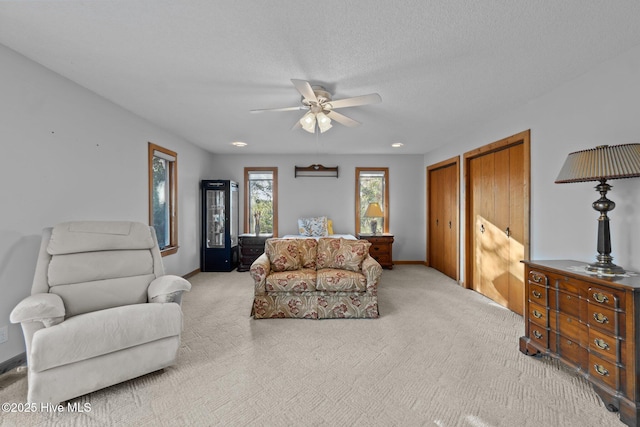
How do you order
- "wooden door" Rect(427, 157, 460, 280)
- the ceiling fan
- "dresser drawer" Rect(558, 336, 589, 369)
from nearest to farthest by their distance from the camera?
"dresser drawer" Rect(558, 336, 589, 369) → the ceiling fan → "wooden door" Rect(427, 157, 460, 280)

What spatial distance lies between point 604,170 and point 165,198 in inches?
196

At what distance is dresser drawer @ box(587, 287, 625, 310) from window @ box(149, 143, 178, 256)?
459 cm

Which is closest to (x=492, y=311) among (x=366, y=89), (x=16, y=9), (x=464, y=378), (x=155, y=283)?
(x=464, y=378)

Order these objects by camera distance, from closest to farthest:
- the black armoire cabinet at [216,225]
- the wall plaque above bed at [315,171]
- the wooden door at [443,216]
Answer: the wooden door at [443,216] < the black armoire cabinet at [216,225] < the wall plaque above bed at [315,171]

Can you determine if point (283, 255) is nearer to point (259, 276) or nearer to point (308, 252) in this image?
point (308, 252)

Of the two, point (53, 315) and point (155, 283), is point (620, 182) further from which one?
point (53, 315)

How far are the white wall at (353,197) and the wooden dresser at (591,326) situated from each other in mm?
3622

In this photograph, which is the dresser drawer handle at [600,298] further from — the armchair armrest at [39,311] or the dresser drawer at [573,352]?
the armchair armrest at [39,311]

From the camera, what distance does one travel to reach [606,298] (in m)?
1.66

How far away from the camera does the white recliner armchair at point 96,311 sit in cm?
160

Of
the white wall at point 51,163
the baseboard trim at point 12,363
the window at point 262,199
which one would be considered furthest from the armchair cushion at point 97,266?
the window at point 262,199

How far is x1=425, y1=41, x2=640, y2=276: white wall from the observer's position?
199 centimetres

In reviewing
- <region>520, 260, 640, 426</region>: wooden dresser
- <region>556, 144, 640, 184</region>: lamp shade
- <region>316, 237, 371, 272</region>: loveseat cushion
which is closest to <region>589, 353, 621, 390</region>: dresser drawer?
<region>520, 260, 640, 426</region>: wooden dresser

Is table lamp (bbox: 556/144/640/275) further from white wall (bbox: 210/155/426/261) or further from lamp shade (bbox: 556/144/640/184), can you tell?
white wall (bbox: 210/155/426/261)
